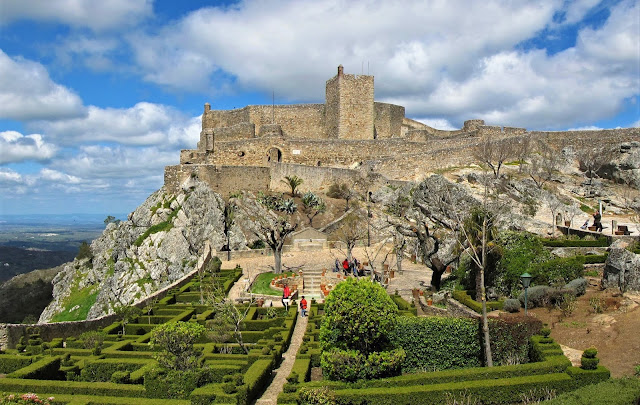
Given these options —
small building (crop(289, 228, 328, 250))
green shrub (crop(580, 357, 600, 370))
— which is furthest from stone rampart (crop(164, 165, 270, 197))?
green shrub (crop(580, 357, 600, 370))

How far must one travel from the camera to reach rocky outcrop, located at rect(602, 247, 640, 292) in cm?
1666

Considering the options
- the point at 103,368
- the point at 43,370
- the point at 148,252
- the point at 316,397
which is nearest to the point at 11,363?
the point at 43,370

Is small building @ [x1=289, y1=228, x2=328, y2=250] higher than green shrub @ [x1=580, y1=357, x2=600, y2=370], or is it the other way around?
small building @ [x1=289, y1=228, x2=328, y2=250]

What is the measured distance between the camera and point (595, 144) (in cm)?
4353

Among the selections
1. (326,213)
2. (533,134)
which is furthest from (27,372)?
(533,134)

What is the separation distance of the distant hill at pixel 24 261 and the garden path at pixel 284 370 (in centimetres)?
9504

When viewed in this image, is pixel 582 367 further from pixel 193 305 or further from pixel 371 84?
pixel 371 84

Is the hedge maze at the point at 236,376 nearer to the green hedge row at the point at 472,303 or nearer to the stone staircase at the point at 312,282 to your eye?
the green hedge row at the point at 472,303

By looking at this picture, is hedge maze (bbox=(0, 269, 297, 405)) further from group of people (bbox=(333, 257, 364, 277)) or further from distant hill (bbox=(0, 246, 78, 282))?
distant hill (bbox=(0, 246, 78, 282))

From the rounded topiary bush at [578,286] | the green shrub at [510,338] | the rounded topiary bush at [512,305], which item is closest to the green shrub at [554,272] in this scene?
the rounded topiary bush at [578,286]

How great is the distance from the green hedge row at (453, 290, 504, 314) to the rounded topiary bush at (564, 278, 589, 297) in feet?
7.79

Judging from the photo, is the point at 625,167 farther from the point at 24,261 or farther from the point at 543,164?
the point at 24,261

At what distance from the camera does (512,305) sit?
54.9ft

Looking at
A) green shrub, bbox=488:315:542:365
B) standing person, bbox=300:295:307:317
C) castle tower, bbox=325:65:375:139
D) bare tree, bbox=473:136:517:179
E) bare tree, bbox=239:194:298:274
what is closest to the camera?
green shrub, bbox=488:315:542:365
